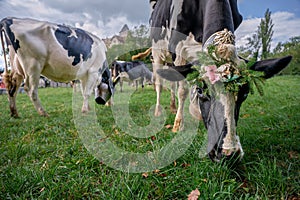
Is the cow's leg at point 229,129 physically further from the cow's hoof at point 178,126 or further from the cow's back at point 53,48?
the cow's back at point 53,48

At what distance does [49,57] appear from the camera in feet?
13.2

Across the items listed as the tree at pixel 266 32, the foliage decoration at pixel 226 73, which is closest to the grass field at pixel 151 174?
the foliage decoration at pixel 226 73

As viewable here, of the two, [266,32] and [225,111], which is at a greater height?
[266,32]

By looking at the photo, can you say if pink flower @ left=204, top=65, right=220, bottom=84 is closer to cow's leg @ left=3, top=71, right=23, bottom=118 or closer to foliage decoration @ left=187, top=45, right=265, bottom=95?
foliage decoration @ left=187, top=45, right=265, bottom=95

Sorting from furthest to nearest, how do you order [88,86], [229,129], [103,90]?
[103,90] < [88,86] < [229,129]

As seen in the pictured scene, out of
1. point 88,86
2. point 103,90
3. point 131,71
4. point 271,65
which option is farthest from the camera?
point 131,71

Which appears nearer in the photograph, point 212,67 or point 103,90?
point 212,67

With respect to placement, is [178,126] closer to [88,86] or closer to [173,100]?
[173,100]

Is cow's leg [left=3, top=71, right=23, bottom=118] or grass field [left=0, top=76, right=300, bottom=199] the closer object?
grass field [left=0, top=76, right=300, bottom=199]

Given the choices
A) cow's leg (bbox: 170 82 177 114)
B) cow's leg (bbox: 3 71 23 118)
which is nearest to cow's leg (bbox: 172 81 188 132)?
cow's leg (bbox: 170 82 177 114)

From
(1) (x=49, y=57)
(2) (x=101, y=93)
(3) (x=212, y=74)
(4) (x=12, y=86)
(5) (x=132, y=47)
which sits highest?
(5) (x=132, y=47)

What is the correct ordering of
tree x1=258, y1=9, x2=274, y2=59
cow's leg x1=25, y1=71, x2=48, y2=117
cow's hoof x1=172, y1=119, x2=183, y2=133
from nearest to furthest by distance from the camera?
cow's hoof x1=172, y1=119, x2=183, y2=133 → cow's leg x1=25, y1=71, x2=48, y2=117 → tree x1=258, y1=9, x2=274, y2=59

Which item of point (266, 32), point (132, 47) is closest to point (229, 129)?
point (132, 47)

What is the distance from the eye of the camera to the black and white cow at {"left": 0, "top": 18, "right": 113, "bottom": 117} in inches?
143
